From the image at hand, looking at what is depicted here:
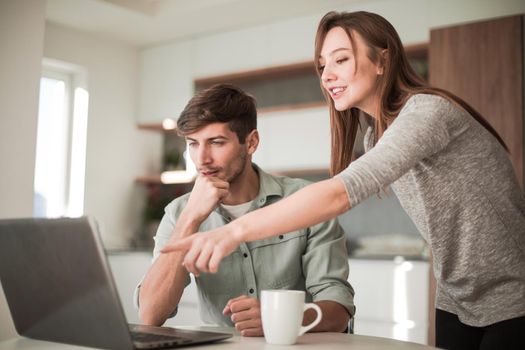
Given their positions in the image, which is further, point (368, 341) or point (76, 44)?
point (76, 44)

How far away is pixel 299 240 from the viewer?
1828mm

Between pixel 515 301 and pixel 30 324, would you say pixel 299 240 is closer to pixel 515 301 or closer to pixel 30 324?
pixel 515 301

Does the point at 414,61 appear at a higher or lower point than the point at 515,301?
higher

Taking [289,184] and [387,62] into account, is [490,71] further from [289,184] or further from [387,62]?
[387,62]

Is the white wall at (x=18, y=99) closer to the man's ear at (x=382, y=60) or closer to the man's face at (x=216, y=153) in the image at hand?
the man's face at (x=216, y=153)

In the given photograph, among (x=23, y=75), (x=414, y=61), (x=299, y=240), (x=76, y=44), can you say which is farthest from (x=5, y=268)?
(x=76, y=44)

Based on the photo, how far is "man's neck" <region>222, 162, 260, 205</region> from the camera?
2.01m

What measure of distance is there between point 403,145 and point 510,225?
385 millimetres

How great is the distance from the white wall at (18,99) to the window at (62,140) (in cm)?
143

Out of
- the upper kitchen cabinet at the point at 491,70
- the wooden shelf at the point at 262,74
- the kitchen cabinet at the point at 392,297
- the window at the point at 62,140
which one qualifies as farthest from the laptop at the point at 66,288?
the window at the point at 62,140

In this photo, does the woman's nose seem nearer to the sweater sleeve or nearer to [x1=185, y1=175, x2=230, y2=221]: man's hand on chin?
the sweater sleeve

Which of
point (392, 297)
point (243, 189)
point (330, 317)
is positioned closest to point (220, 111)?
point (243, 189)

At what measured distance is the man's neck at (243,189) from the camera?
2006 mm

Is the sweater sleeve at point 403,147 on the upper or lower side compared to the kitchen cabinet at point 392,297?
upper
